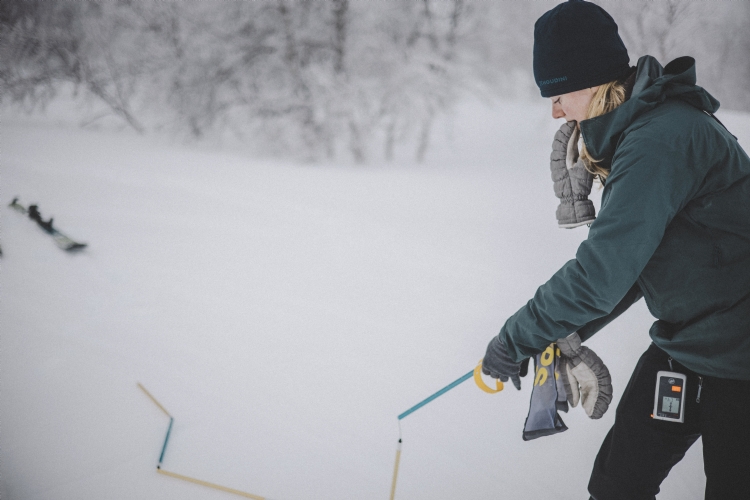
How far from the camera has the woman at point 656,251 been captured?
756 millimetres

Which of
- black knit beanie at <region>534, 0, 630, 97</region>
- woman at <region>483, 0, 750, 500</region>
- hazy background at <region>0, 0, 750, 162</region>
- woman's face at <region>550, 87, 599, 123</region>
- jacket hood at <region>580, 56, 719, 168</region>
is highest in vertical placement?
hazy background at <region>0, 0, 750, 162</region>

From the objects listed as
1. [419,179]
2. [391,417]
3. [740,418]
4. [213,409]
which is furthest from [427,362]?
[419,179]

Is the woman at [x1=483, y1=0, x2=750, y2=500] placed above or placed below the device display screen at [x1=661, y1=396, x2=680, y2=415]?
above

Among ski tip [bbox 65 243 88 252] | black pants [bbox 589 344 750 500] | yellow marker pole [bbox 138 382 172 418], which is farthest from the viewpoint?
ski tip [bbox 65 243 88 252]

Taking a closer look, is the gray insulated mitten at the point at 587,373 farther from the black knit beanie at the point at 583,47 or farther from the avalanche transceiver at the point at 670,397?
the black knit beanie at the point at 583,47

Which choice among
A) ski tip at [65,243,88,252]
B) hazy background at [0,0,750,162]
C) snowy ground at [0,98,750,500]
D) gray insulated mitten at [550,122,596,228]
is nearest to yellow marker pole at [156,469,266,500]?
snowy ground at [0,98,750,500]

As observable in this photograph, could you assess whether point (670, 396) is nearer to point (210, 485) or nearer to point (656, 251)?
point (656, 251)

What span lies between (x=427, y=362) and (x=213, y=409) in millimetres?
1073

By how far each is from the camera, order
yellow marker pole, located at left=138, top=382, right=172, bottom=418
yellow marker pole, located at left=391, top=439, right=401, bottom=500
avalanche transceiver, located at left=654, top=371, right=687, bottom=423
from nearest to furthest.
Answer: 1. avalanche transceiver, located at left=654, top=371, right=687, bottom=423
2. yellow marker pole, located at left=391, top=439, right=401, bottom=500
3. yellow marker pole, located at left=138, top=382, right=172, bottom=418

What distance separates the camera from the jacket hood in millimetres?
794

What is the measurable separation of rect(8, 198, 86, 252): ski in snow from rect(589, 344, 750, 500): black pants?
12.4 ft

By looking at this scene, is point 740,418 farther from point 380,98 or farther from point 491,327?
point 380,98

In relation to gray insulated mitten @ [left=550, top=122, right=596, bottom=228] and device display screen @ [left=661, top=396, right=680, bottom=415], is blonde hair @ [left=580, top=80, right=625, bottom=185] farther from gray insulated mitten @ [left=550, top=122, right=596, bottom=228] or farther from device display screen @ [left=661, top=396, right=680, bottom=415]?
device display screen @ [left=661, top=396, right=680, bottom=415]

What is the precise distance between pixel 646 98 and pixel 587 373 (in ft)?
2.91
